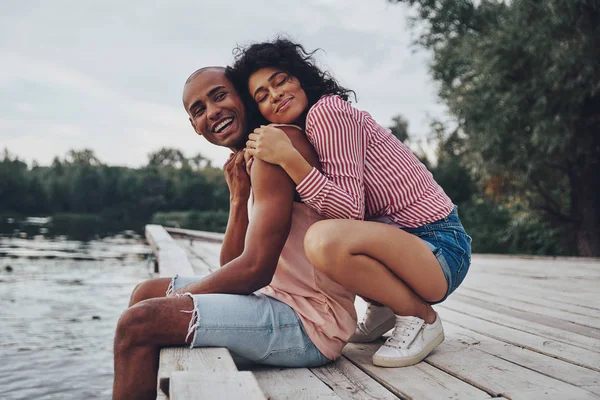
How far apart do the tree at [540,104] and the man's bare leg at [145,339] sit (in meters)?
7.73

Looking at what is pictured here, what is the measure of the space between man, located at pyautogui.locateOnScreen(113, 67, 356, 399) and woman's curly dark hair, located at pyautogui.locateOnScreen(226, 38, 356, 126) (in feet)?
0.89

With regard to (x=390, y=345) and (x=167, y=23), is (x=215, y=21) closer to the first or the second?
(x=167, y=23)

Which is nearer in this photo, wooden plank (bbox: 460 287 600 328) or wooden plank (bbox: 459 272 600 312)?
wooden plank (bbox: 460 287 600 328)

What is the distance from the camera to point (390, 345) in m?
2.08

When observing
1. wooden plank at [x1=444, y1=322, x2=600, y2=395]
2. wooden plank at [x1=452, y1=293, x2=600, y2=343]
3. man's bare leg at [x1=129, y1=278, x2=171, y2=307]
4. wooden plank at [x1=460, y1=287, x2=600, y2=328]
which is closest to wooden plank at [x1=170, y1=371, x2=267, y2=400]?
man's bare leg at [x1=129, y1=278, x2=171, y2=307]

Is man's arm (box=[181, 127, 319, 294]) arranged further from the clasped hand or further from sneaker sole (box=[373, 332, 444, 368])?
sneaker sole (box=[373, 332, 444, 368])

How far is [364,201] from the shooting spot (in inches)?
84.3

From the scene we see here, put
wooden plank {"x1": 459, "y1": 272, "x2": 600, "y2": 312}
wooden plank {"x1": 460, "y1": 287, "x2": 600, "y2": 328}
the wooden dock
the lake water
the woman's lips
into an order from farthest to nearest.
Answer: the lake water < wooden plank {"x1": 459, "y1": 272, "x2": 600, "y2": 312} < wooden plank {"x1": 460, "y1": 287, "x2": 600, "y2": 328} < the woman's lips < the wooden dock

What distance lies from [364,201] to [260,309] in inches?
20.7

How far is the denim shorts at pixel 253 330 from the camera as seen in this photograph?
188 cm

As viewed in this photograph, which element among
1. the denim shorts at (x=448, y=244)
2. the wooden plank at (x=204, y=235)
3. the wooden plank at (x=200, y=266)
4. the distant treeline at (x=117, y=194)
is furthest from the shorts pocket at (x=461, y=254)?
the distant treeline at (x=117, y=194)

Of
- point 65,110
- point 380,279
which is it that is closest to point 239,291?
point 380,279

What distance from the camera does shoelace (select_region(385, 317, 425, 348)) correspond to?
207 centimetres

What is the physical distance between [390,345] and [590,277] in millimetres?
3364
